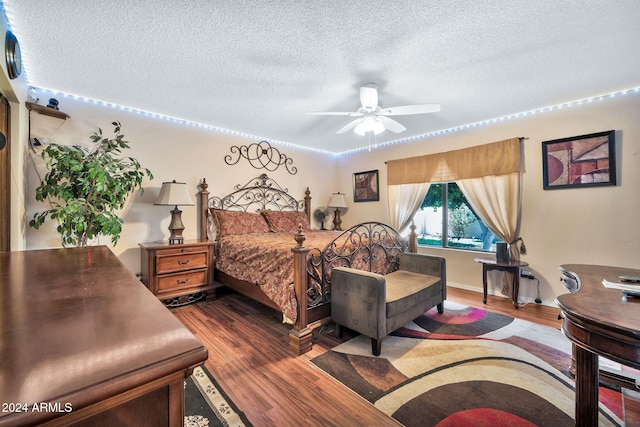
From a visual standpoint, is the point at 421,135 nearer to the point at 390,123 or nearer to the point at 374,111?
the point at 390,123

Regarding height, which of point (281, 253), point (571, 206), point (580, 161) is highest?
point (580, 161)

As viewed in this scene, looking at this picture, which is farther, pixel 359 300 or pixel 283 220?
pixel 283 220

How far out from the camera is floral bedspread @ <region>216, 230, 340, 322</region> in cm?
235

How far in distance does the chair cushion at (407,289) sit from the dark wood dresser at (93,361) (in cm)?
195

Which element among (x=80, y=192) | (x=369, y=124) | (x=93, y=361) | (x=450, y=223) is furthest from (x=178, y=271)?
(x=450, y=223)

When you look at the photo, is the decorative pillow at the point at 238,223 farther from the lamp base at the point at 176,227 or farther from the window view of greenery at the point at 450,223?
the window view of greenery at the point at 450,223

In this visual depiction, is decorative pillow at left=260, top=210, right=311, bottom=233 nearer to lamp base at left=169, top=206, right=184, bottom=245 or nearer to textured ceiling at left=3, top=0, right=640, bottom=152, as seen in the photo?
lamp base at left=169, top=206, right=184, bottom=245

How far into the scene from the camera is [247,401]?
5.56 feet

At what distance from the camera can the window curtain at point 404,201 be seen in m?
4.37

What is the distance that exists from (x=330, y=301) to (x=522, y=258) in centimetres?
271

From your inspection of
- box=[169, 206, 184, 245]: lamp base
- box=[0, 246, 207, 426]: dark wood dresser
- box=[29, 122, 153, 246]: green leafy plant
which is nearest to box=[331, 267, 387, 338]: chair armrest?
box=[0, 246, 207, 426]: dark wood dresser

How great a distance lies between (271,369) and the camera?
2016 mm

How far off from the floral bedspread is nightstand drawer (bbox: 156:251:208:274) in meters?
0.24

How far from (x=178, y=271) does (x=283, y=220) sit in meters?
1.73
